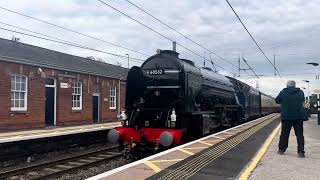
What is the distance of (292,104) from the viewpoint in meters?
10.2

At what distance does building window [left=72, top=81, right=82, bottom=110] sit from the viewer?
2888 cm

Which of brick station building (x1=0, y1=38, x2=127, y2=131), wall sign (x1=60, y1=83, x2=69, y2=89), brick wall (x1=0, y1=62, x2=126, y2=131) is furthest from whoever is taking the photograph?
wall sign (x1=60, y1=83, x2=69, y2=89)

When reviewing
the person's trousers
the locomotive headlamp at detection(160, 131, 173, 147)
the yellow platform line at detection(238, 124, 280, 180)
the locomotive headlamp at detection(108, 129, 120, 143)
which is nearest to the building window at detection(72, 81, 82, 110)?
the locomotive headlamp at detection(108, 129, 120, 143)

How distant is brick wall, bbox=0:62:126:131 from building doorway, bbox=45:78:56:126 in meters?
0.22

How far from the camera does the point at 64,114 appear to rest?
2766 cm

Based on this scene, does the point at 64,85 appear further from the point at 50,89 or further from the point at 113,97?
the point at 113,97

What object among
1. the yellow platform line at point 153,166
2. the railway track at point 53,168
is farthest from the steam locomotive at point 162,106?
the yellow platform line at point 153,166

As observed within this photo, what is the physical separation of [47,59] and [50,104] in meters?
2.80

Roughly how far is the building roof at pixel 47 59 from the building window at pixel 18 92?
96cm

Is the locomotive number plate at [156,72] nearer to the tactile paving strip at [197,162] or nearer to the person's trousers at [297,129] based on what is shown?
the tactile paving strip at [197,162]

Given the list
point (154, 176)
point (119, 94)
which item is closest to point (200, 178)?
point (154, 176)

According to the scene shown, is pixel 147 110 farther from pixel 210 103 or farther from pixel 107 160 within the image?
pixel 210 103

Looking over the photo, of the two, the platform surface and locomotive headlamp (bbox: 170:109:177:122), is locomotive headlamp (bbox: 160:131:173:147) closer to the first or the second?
locomotive headlamp (bbox: 170:109:177:122)

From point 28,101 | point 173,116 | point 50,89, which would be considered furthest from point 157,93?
point 50,89
